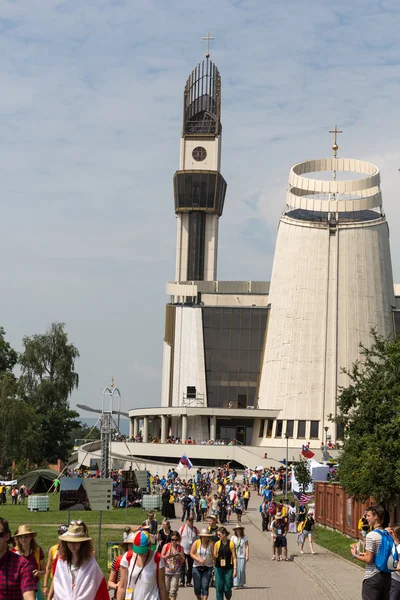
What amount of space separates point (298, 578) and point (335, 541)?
838cm

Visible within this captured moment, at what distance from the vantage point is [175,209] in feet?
328

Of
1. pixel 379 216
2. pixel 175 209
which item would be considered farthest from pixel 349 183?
pixel 175 209

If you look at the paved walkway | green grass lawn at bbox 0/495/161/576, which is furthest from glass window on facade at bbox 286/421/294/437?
the paved walkway

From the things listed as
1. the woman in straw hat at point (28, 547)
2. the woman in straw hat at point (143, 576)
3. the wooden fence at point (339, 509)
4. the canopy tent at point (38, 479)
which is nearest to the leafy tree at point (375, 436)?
the wooden fence at point (339, 509)

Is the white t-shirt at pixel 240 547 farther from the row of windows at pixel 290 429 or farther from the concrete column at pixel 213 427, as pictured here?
the concrete column at pixel 213 427

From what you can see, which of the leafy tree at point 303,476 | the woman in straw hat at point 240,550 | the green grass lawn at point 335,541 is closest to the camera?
the woman in straw hat at point 240,550

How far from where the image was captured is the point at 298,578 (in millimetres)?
20422

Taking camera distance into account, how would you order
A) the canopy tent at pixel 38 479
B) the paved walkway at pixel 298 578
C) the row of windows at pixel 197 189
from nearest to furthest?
the paved walkway at pixel 298 578, the canopy tent at pixel 38 479, the row of windows at pixel 197 189

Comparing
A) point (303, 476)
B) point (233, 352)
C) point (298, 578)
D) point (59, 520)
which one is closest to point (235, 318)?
point (233, 352)

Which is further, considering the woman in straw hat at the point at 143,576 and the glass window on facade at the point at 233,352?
the glass window on facade at the point at 233,352

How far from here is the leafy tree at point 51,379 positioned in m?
73.4

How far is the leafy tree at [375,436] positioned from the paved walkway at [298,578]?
2401 mm

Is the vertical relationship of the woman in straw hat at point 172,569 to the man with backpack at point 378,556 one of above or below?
below

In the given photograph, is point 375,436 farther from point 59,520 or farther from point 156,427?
point 156,427
